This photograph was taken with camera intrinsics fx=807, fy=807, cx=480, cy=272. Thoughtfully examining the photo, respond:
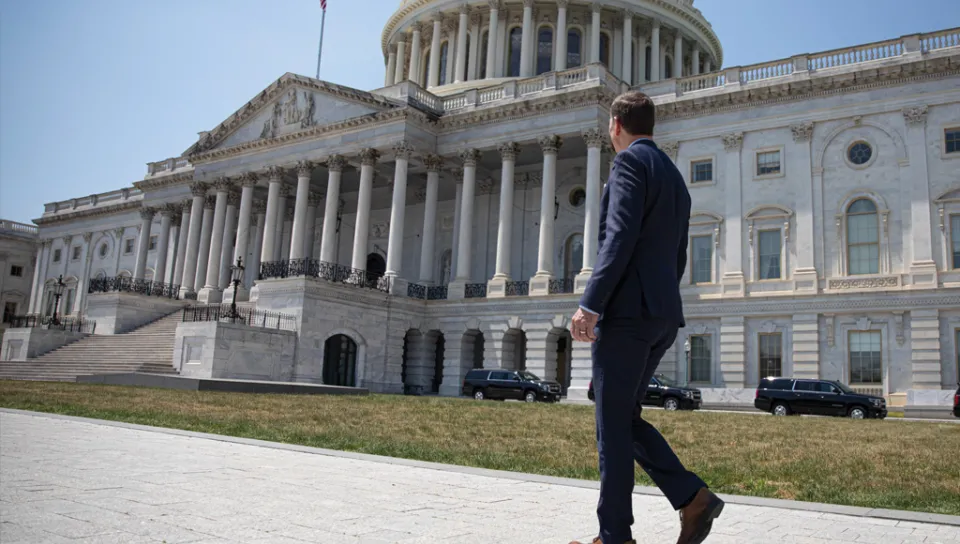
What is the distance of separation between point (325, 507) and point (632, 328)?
8.43ft

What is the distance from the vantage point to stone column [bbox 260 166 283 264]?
154ft

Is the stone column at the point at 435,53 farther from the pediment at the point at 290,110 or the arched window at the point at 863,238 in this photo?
the arched window at the point at 863,238

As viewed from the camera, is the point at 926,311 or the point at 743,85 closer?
the point at 926,311

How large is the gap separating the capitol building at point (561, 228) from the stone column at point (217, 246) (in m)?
0.18

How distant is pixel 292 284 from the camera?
3766cm

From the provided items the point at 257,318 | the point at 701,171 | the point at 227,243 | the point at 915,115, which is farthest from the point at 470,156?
the point at 915,115

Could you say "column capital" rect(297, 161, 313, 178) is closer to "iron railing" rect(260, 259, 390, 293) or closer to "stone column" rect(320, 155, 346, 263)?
"stone column" rect(320, 155, 346, 263)

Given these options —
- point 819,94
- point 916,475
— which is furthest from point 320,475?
point 819,94

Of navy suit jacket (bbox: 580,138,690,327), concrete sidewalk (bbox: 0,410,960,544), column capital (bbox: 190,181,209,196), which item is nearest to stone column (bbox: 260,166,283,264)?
column capital (bbox: 190,181,209,196)

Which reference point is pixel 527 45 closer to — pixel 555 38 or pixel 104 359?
pixel 555 38

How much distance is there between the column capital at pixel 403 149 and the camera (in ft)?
141

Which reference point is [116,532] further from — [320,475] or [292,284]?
[292,284]

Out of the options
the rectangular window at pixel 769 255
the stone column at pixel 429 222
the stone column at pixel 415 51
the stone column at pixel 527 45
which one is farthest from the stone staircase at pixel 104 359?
the stone column at pixel 415 51

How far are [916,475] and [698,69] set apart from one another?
5835cm
